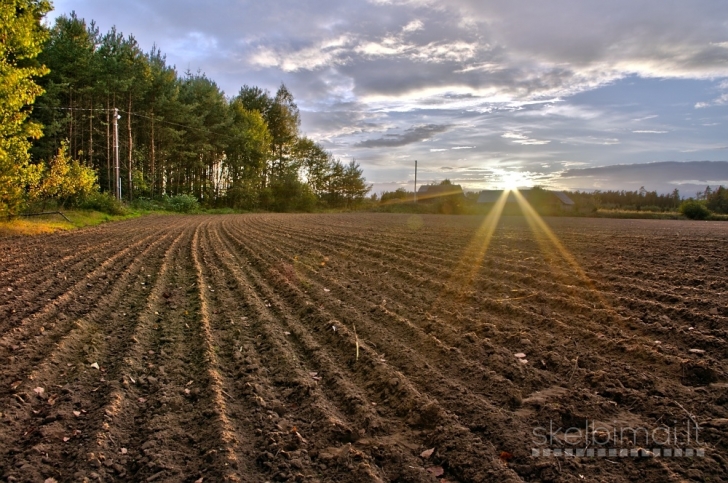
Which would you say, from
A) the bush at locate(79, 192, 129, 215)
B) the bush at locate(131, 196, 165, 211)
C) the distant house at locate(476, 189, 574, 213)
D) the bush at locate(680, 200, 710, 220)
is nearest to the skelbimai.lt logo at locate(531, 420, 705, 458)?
the bush at locate(79, 192, 129, 215)

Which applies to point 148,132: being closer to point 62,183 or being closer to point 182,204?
point 182,204

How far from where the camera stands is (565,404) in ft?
11.5

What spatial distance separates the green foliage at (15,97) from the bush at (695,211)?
4853 cm

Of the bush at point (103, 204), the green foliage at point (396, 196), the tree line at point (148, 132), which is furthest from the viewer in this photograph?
the green foliage at point (396, 196)

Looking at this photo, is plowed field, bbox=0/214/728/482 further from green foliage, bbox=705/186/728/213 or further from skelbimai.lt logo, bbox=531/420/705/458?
green foliage, bbox=705/186/728/213

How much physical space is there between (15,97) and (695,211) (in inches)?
1941

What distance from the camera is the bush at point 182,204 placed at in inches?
1447

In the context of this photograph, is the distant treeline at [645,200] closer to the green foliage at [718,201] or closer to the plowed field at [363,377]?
the green foliage at [718,201]

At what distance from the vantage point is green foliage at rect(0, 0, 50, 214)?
13.1 meters

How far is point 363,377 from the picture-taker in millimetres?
4137

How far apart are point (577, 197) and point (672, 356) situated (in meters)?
67.5

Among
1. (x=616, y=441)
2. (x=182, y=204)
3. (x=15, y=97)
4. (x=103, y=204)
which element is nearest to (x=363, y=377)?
(x=616, y=441)

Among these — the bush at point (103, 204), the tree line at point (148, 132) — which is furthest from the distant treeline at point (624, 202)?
the bush at point (103, 204)

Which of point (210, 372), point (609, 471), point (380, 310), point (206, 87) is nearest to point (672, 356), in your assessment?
point (609, 471)
